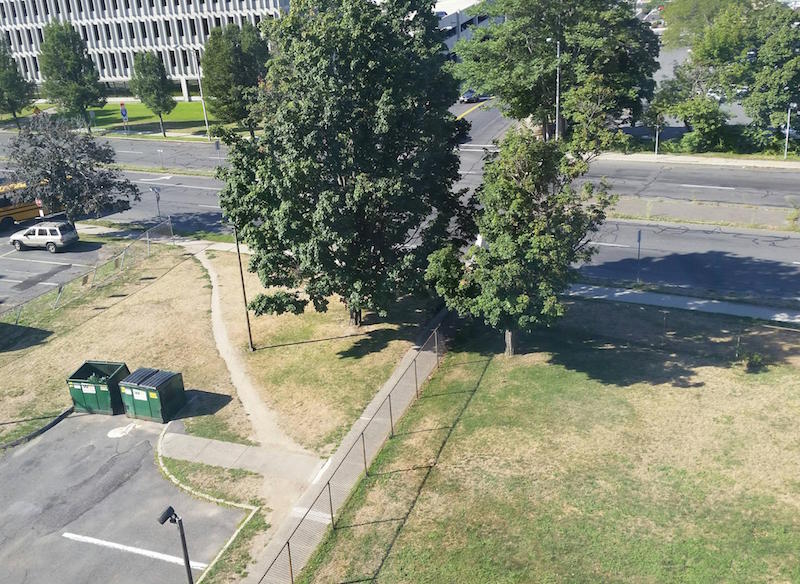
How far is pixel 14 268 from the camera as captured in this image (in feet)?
142

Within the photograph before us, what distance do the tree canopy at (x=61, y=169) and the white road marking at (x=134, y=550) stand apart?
28944mm

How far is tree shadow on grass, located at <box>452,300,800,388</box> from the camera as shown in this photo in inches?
1078

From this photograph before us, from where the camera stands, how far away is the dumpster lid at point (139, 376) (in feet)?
88.8

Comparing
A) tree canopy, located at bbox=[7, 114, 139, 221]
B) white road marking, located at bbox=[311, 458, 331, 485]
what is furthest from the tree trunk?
tree canopy, located at bbox=[7, 114, 139, 221]

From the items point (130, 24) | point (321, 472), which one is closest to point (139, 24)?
point (130, 24)

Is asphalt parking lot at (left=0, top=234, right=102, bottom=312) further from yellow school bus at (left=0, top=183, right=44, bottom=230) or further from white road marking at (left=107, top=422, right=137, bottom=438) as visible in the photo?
white road marking at (left=107, top=422, right=137, bottom=438)

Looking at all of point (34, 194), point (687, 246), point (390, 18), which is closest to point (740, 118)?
point (687, 246)

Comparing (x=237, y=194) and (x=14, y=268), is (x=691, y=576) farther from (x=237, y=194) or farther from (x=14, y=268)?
(x=14, y=268)

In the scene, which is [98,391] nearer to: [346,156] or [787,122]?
[346,156]

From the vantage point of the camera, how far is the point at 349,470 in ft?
75.8

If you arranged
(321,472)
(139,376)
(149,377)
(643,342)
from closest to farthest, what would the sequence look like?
(321,472) < (149,377) < (139,376) < (643,342)

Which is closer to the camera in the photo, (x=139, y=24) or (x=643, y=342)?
(x=643, y=342)

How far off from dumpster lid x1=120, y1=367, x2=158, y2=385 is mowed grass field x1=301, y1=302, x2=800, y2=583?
9.40 meters

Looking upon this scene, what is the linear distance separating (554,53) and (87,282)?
33662 mm
